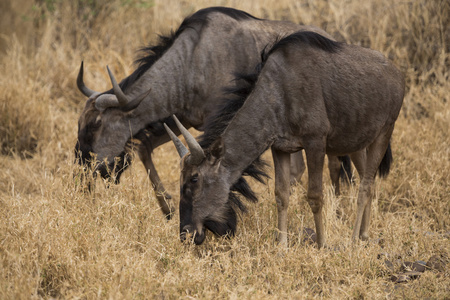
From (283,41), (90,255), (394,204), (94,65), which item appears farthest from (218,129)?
(94,65)

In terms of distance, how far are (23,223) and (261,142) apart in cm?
191

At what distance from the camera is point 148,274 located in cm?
350

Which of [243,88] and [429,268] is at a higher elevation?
[243,88]

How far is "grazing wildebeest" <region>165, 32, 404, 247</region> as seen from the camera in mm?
4352

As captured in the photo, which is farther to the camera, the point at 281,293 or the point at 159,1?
the point at 159,1

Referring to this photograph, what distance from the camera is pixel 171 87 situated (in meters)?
5.71

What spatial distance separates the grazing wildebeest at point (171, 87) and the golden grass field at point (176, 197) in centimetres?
42

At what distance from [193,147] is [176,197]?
242 centimetres

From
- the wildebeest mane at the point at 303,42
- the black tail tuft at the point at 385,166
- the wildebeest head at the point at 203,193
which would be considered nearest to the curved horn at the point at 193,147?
the wildebeest head at the point at 203,193

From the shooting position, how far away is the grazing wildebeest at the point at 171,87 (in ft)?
18.3

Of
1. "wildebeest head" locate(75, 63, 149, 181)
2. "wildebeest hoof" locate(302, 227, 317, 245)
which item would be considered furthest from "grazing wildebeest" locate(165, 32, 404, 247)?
"wildebeest head" locate(75, 63, 149, 181)

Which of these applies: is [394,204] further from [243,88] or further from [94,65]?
[94,65]

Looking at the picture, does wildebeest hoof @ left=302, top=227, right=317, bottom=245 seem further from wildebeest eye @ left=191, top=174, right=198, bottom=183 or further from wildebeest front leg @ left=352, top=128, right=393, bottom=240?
wildebeest eye @ left=191, top=174, right=198, bottom=183

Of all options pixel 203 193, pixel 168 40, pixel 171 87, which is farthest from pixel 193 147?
pixel 168 40
